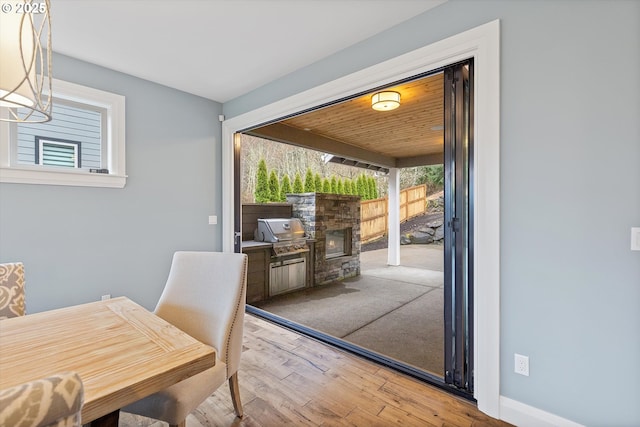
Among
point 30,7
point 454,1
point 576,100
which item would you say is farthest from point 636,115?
point 30,7

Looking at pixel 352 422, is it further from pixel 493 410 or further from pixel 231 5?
pixel 231 5

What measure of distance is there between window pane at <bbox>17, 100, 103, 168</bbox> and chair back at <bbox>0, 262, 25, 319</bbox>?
4.58 feet

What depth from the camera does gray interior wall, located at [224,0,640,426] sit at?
1378 mm

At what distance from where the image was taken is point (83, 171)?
2654 mm

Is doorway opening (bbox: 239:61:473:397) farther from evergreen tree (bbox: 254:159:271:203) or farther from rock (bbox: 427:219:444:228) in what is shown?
rock (bbox: 427:219:444:228)

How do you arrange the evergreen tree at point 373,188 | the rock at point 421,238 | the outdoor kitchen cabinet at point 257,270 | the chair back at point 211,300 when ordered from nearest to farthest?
the chair back at point 211,300, the outdoor kitchen cabinet at point 257,270, the evergreen tree at point 373,188, the rock at point 421,238

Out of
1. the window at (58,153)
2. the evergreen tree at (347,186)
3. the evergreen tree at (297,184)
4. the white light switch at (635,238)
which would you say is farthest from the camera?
the evergreen tree at (347,186)

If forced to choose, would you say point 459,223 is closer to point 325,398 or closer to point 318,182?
point 325,398

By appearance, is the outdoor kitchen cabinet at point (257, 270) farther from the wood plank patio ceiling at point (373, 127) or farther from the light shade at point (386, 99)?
the light shade at point (386, 99)

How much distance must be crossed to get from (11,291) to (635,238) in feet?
9.77

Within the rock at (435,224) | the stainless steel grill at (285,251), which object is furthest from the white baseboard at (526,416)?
the rock at (435,224)

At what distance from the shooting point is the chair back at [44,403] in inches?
16.7

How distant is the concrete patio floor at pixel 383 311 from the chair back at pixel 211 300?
148cm

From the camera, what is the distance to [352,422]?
5.47 feet
